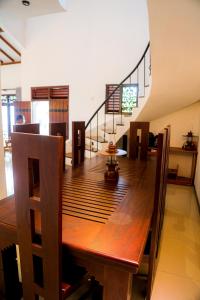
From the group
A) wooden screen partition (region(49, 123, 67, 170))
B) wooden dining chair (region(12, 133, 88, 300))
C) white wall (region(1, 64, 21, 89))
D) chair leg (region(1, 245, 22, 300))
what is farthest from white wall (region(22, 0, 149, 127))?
wooden dining chair (region(12, 133, 88, 300))

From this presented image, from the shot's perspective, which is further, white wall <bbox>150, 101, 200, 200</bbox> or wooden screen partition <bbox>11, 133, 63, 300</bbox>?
white wall <bbox>150, 101, 200, 200</bbox>

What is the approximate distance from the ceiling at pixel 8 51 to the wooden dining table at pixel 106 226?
6.68 m

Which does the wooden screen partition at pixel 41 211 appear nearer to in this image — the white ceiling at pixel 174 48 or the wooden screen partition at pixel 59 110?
the white ceiling at pixel 174 48

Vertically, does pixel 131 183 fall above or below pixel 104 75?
below

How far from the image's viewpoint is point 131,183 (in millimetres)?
1853

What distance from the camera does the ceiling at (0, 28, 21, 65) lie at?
21.2 ft

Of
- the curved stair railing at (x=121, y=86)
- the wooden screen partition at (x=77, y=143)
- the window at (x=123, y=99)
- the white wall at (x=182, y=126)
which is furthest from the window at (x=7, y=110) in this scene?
the wooden screen partition at (x=77, y=143)

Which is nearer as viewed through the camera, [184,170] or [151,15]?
A: [151,15]

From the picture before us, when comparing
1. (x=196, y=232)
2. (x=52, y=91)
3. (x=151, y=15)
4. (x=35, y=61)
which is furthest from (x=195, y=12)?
(x=35, y=61)

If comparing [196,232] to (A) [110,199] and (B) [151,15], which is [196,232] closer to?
(A) [110,199]

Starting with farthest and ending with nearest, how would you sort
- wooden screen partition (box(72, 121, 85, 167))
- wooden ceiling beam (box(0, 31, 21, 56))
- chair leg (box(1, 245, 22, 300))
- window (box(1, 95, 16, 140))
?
1. window (box(1, 95, 16, 140))
2. wooden ceiling beam (box(0, 31, 21, 56))
3. wooden screen partition (box(72, 121, 85, 167))
4. chair leg (box(1, 245, 22, 300))

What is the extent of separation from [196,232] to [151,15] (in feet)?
8.22

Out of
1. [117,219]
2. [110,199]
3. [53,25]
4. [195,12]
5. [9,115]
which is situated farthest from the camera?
[9,115]

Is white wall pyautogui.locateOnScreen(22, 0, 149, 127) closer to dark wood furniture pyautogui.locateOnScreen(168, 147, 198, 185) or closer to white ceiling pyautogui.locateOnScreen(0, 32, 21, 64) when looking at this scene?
white ceiling pyautogui.locateOnScreen(0, 32, 21, 64)
